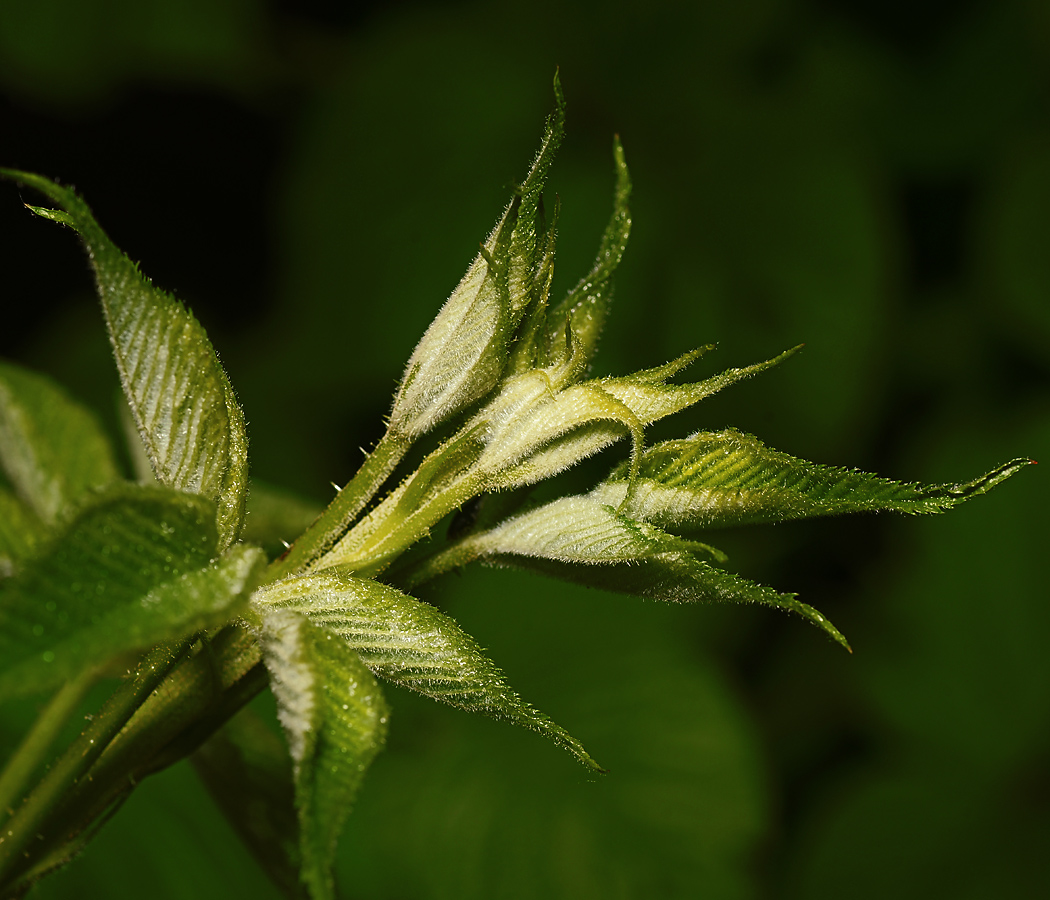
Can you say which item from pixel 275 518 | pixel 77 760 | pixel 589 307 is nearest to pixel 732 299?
pixel 275 518

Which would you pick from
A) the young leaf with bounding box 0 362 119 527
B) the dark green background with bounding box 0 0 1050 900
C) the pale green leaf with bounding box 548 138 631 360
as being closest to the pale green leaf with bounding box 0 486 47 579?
the young leaf with bounding box 0 362 119 527

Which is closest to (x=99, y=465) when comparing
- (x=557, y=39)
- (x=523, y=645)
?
(x=523, y=645)

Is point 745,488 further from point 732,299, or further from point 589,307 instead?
point 732,299

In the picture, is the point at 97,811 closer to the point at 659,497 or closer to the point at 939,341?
the point at 659,497

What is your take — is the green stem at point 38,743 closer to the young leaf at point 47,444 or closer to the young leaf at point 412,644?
the young leaf at point 412,644

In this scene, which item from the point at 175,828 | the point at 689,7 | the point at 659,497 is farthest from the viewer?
the point at 689,7
